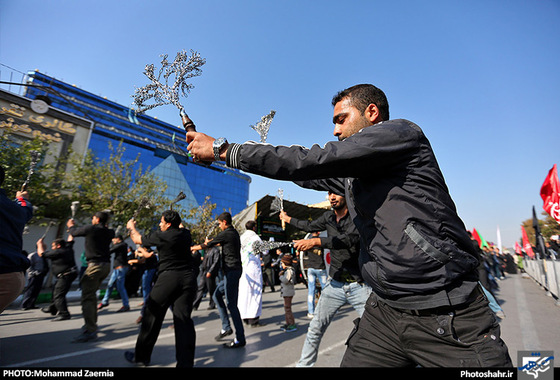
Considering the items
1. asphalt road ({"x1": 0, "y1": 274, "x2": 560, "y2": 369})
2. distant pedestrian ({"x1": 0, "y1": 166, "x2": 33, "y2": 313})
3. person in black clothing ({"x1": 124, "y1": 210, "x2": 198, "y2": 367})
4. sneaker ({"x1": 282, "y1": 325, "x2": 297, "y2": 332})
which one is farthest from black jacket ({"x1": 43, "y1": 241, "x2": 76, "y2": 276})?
sneaker ({"x1": 282, "y1": 325, "x2": 297, "y2": 332})

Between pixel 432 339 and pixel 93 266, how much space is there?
19.2 feet

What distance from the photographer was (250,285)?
6574mm

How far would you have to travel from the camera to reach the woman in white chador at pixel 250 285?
253 inches

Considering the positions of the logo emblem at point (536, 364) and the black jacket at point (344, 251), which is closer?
the logo emblem at point (536, 364)

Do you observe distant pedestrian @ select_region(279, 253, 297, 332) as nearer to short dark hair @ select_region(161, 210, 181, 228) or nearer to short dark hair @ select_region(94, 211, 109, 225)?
short dark hair @ select_region(161, 210, 181, 228)

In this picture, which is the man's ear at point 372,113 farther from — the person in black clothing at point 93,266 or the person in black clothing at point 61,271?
the person in black clothing at point 61,271

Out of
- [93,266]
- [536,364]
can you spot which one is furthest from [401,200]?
[93,266]

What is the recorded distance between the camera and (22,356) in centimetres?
416

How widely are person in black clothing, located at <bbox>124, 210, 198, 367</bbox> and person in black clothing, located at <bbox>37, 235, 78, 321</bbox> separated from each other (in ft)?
13.1

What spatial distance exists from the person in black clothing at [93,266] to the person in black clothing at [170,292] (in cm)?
171

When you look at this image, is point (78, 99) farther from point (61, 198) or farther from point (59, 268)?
point (59, 268)

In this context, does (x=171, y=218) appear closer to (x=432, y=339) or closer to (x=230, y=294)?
(x=230, y=294)

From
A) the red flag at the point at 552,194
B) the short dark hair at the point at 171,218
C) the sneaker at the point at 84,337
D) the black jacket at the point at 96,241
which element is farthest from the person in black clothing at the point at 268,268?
the red flag at the point at 552,194

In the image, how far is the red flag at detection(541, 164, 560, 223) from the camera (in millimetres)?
6520
